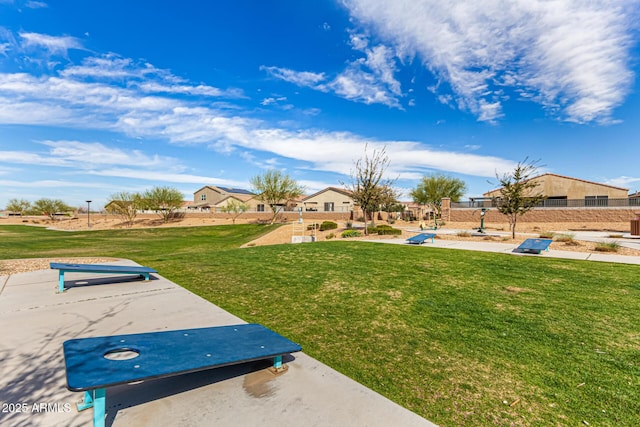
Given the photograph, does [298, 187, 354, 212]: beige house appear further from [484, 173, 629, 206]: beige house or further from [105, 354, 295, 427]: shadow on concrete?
[105, 354, 295, 427]: shadow on concrete

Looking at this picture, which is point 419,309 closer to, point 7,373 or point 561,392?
point 561,392

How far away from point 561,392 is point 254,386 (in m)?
3.14

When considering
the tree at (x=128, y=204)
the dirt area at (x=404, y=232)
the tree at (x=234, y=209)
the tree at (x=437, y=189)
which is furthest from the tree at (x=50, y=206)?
the tree at (x=437, y=189)

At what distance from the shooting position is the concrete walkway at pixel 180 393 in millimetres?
2488

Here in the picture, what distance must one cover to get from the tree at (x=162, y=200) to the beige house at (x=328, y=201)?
916 inches

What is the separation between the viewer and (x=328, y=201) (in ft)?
187

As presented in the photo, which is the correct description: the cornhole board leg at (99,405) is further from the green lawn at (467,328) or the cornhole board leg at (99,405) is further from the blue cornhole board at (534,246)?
the blue cornhole board at (534,246)

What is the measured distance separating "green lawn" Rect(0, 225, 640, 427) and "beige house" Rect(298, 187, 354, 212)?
44775 mm

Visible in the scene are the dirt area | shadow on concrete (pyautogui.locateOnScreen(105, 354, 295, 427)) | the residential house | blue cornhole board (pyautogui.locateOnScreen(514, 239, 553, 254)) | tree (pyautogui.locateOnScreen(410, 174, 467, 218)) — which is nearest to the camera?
shadow on concrete (pyautogui.locateOnScreen(105, 354, 295, 427))

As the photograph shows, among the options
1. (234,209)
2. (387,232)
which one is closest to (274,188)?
(234,209)

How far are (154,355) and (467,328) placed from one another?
4387 mm

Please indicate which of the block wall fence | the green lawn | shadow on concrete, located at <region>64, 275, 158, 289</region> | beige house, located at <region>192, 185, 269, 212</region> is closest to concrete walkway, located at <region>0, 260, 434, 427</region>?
the green lawn

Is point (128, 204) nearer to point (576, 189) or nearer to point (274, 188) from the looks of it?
point (274, 188)

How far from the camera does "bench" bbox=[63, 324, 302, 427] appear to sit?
7.19ft
